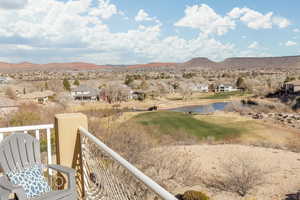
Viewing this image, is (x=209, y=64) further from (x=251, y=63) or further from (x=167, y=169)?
(x=167, y=169)

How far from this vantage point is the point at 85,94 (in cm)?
5094

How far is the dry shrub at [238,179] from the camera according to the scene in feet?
32.4

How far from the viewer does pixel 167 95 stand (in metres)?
61.4

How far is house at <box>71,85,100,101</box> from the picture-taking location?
50625 mm

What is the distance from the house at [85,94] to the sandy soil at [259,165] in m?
37.9

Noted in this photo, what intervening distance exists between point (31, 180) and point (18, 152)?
1.09ft

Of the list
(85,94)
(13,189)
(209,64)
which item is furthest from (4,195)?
(209,64)

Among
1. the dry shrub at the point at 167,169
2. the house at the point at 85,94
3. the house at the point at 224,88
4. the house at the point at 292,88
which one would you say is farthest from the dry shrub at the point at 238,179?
the house at the point at 224,88

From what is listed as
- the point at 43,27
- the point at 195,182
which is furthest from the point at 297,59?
the point at 195,182

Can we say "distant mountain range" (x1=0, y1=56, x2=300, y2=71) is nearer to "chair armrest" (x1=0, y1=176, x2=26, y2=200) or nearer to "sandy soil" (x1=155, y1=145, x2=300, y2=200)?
"sandy soil" (x1=155, y1=145, x2=300, y2=200)

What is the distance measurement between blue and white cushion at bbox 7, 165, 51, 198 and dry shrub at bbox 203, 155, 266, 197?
27.4 ft

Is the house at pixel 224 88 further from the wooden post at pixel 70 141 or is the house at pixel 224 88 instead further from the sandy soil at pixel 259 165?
the wooden post at pixel 70 141

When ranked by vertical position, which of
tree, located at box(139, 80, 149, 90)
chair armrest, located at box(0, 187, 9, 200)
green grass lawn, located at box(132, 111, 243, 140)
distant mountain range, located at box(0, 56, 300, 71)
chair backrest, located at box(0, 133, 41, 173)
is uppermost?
distant mountain range, located at box(0, 56, 300, 71)

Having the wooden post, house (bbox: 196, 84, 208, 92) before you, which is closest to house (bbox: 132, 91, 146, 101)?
house (bbox: 196, 84, 208, 92)
